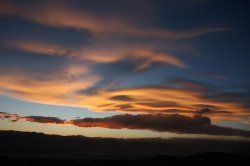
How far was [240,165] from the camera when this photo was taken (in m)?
192

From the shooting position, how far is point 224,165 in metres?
199

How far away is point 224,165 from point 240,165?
10676mm
